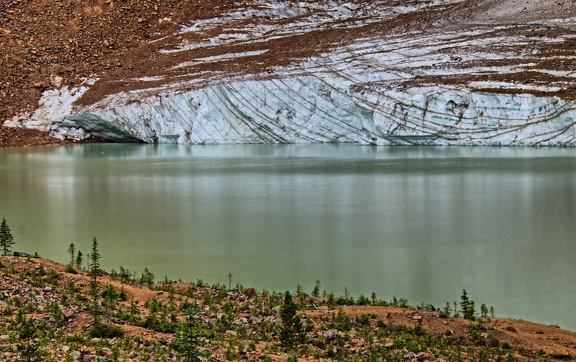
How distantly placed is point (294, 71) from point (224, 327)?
35.4 metres

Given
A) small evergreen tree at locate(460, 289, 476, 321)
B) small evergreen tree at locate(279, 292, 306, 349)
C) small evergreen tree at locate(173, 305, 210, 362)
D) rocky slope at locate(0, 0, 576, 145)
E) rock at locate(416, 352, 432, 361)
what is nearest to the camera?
small evergreen tree at locate(173, 305, 210, 362)

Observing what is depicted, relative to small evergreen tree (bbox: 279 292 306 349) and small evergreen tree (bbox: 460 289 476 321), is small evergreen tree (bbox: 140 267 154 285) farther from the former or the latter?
small evergreen tree (bbox: 460 289 476 321)

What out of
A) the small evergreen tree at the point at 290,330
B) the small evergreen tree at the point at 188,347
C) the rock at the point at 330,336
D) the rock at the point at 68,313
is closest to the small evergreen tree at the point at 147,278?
the rock at the point at 68,313

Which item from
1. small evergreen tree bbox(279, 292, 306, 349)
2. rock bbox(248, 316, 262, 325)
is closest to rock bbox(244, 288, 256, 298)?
rock bbox(248, 316, 262, 325)

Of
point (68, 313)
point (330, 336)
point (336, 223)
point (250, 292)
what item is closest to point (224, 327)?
point (330, 336)

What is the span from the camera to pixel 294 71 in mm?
41000

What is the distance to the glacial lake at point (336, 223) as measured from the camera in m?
9.55

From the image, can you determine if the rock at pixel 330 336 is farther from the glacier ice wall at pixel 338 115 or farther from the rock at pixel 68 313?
the glacier ice wall at pixel 338 115

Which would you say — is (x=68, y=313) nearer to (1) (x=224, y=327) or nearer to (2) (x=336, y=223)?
(1) (x=224, y=327)

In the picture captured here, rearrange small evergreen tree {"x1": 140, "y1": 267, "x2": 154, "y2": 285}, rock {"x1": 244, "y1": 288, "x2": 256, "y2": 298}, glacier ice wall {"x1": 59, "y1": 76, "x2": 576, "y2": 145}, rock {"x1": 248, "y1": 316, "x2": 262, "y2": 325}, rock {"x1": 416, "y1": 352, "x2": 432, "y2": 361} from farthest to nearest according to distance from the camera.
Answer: glacier ice wall {"x1": 59, "y1": 76, "x2": 576, "y2": 145}, small evergreen tree {"x1": 140, "y1": 267, "x2": 154, "y2": 285}, rock {"x1": 244, "y1": 288, "x2": 256, "y2": 298}, rock {"x1": 248, "y1": 316, "x2": 262, "y2": 325}, rock {"x1": 416, "y1": 352, "x2": 432, "y2": 361}

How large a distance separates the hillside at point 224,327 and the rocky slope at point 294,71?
2831 centimetres

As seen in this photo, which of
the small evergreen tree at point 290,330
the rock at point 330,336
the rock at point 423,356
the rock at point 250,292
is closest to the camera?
the rock at point 423,356

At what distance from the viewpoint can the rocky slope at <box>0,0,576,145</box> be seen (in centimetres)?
3497

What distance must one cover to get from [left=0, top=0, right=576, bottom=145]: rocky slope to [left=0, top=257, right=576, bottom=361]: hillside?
28305 mm
